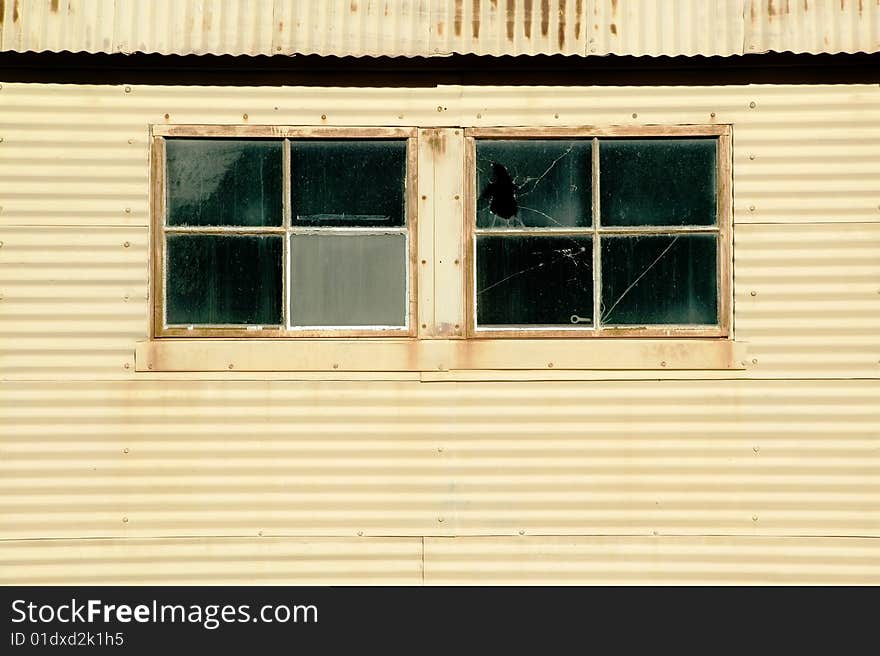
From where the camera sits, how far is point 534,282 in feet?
17.0

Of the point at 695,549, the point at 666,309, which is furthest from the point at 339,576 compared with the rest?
the point at 666,309

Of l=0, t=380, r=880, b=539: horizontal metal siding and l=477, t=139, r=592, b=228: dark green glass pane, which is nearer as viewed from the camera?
l=0, t=380, r=880, b=539: horizontal metal siding

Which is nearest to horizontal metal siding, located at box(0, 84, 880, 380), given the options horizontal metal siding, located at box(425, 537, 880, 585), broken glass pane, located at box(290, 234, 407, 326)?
broken glass pane, located at box(290, 234, 407, 326)

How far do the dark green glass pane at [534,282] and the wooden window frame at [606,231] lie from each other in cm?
4

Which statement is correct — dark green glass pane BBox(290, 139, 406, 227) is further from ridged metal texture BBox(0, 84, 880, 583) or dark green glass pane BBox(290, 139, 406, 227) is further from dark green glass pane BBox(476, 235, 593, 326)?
ridged metal texture BBox(0, 84, 880, 583)

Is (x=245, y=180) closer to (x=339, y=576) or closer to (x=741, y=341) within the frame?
(x=339, y=576)

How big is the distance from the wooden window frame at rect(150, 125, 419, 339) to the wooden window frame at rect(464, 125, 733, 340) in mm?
272

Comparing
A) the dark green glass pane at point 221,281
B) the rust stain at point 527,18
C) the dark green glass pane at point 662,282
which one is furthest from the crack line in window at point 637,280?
the dark green glass pane at point 221,281

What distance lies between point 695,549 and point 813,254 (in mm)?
1544

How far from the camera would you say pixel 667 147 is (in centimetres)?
516

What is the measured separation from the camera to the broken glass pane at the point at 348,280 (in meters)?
5.15

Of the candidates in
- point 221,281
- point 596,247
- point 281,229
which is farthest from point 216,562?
point 596,247

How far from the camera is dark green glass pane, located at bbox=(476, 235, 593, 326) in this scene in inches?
203

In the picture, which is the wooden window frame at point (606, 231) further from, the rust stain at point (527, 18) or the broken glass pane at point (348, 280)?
the rust stain at point (527, 18)
